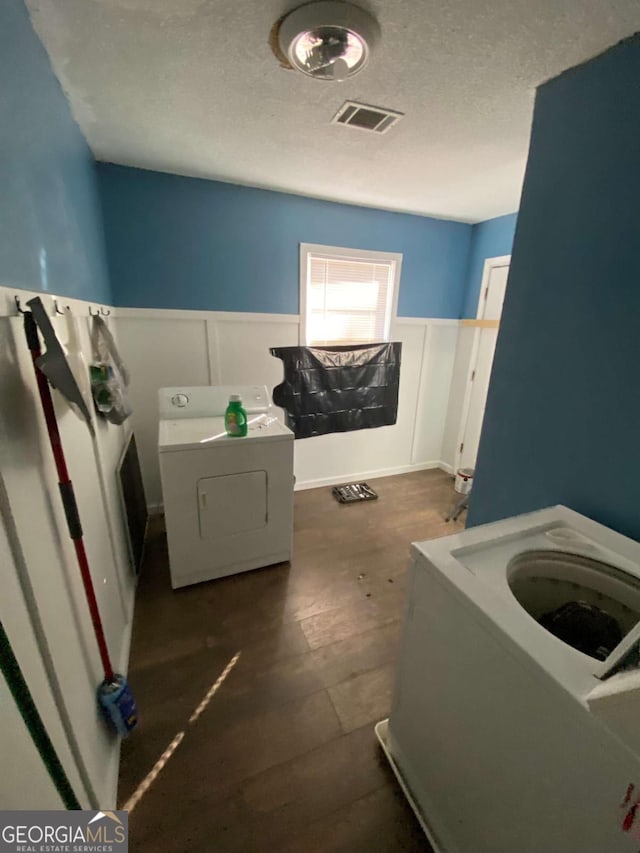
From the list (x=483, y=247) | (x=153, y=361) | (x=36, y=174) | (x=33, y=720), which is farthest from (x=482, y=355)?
(x=33, y=720)

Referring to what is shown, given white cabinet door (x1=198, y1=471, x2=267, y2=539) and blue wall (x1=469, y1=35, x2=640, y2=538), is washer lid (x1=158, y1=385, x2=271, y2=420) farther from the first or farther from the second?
blue wall (x1=469, y1=35, x2=640, y2=538)

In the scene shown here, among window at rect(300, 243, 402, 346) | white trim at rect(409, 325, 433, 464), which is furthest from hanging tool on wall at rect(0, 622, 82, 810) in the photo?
white trim at rect(409, 325, 433, 464)

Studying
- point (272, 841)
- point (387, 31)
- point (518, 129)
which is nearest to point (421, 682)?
point (272, 841)

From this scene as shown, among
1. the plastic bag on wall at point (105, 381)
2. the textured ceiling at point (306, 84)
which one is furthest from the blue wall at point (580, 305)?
the plastic bag on wall at point (105, 381)

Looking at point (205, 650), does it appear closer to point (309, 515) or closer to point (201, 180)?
point (309, 515)

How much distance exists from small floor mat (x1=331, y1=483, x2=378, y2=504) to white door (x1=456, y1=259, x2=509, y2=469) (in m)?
0.95

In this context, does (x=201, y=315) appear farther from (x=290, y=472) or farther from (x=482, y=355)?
(x=482, y=355)

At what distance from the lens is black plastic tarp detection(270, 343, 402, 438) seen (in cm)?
279

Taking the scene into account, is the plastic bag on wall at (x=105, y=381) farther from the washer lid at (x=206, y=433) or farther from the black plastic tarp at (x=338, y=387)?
the black plastic tarp at (x=338, y=387)

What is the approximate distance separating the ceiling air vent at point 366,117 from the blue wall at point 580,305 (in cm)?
58

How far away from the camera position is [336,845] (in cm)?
103

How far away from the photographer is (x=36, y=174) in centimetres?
102

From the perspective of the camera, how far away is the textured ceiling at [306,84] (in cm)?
99

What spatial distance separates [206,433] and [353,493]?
1641 mm
